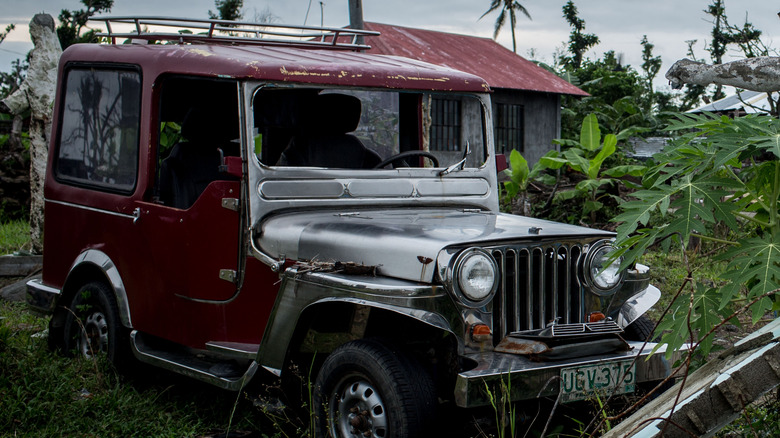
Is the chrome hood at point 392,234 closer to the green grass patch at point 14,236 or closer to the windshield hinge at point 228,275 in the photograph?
the windshield hinge at point 228,275

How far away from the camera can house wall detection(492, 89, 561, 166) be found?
18484 millimetres

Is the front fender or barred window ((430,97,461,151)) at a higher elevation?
barred window ((430,97,461,151))

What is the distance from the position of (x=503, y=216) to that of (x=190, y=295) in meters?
1.73

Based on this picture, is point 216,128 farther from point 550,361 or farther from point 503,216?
point 550,361

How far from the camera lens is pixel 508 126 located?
60.3 ft

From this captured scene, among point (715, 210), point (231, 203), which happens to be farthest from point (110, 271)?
point (715, 210)

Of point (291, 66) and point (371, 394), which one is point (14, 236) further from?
point (371, 394)

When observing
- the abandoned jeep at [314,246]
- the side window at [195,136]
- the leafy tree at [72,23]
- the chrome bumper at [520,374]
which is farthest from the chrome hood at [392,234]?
the leafy tree at [72,23]

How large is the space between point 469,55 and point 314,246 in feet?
49.0

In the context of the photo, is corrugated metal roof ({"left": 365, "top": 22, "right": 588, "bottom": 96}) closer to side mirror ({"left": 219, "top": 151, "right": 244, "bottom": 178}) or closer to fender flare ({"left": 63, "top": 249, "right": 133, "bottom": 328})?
fender flare ({"left": 63, "top": 249, "right": 133, "bottom": 328})

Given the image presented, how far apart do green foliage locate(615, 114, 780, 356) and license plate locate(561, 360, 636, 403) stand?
0.53 meters

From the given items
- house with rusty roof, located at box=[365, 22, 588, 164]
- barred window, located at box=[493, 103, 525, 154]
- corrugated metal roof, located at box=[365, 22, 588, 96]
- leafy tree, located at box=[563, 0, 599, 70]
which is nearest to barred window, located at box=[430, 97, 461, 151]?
house with rusty roof, located at box=[365, 22, 588, 164]

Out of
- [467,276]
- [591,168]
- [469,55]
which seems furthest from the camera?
[469,55]

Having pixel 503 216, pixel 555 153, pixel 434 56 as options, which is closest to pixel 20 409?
pixel 503 216
